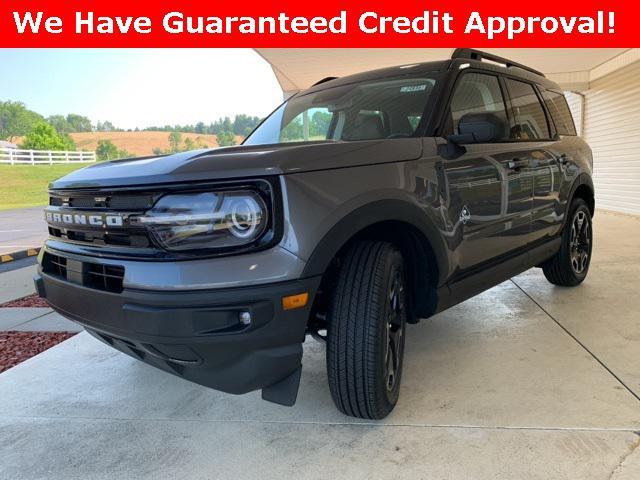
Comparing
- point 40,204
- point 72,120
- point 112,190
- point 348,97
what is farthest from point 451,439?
point 72,120

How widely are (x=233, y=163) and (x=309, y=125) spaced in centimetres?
161

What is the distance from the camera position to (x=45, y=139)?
166 ft

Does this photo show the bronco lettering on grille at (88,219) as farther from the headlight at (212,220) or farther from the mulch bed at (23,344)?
the mulch bed at (23,344)

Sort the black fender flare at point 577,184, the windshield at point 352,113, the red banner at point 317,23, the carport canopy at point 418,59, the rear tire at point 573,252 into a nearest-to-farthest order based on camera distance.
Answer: the windshield at point 352,113 → the black fender flare at point 577,184 → the rear tire at point 573,252 → the red banner at point 317,23 → the carport canopy at point 418,59

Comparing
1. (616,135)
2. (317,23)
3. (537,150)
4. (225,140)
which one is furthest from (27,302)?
(616,135)

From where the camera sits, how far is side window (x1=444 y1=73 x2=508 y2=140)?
2.83 metres

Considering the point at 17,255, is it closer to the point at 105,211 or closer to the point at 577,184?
the point at 105,211

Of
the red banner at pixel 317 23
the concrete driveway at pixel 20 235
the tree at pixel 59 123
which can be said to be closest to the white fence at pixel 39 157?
the tree at pixel 59 123

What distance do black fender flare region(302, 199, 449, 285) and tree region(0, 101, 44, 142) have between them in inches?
2326

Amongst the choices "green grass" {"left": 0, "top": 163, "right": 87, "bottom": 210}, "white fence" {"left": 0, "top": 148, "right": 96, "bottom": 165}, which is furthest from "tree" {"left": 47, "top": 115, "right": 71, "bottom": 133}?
"green grass" {"left": 0, "top": 163, "right": 87, "bottom": 210}

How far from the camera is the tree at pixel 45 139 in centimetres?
4814

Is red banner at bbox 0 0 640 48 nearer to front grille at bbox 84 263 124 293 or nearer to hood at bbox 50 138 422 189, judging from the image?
hood at bbox 50 138 422 189

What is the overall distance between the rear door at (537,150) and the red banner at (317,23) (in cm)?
499

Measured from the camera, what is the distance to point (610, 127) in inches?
485
